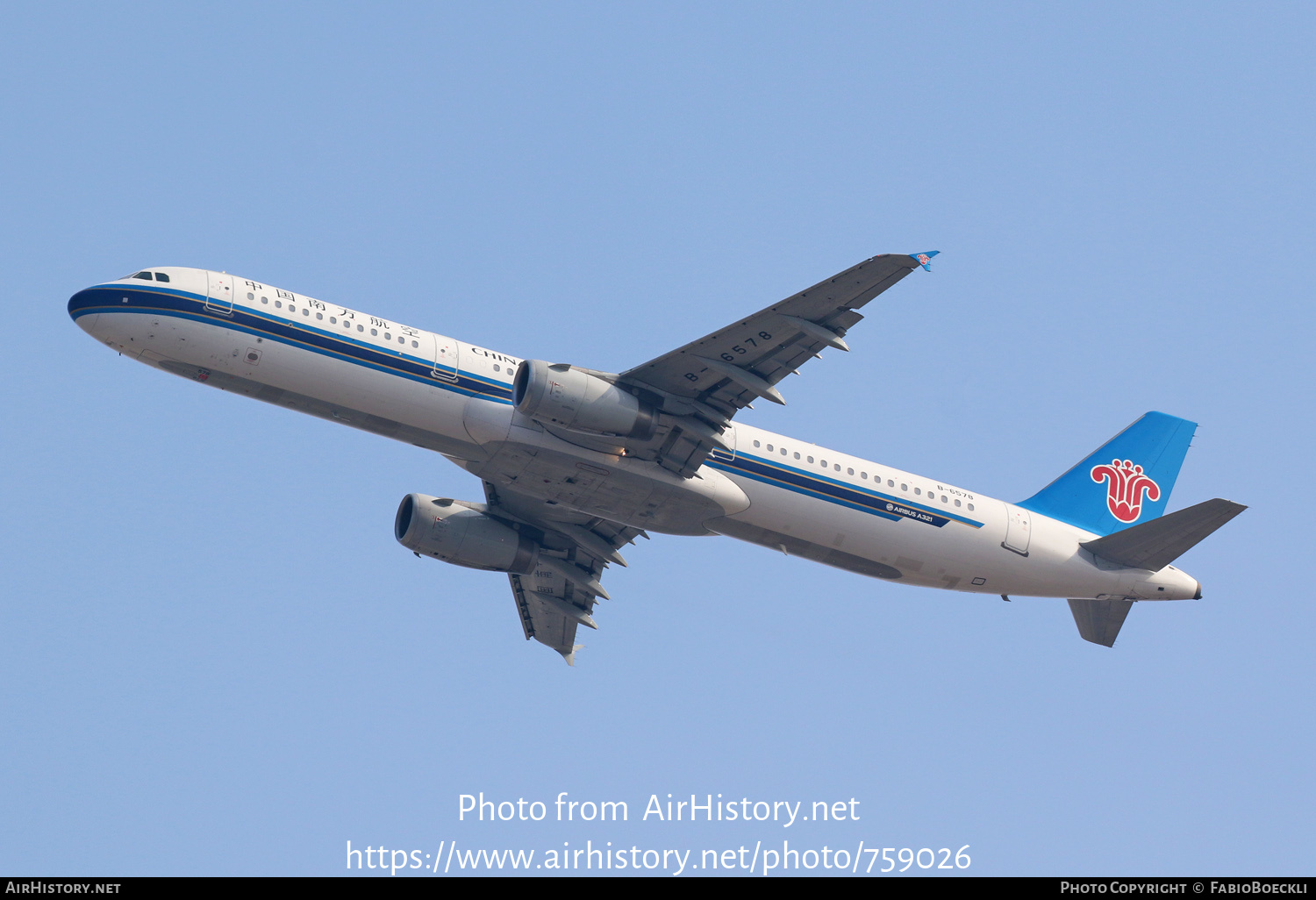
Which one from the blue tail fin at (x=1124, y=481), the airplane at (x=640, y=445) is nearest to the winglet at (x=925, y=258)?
the airplane at (x=640, y=445)

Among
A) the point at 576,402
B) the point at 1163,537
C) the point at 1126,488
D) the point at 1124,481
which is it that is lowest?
the point at 576,402

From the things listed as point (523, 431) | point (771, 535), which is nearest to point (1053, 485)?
point (771, 535)

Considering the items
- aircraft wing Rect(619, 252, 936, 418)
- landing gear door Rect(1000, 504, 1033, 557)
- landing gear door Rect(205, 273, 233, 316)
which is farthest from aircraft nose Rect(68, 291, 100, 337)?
landing gear door Rect(1000, 504, 1033, 557)

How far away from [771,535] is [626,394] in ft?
23.7

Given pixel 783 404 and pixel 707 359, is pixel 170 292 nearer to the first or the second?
pixel 707 359

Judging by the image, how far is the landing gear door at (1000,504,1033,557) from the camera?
4588cm

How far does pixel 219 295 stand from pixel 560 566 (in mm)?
16412

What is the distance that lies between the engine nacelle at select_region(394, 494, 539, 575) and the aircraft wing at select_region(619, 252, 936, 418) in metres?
10.6

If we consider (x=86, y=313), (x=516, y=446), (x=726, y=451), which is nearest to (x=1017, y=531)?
(x=726, y=451)

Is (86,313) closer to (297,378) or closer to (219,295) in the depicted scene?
(219,295)

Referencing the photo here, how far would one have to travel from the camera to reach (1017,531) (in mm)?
46125

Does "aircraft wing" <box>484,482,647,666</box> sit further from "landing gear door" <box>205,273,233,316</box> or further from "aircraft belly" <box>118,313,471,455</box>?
"landing gear door" <box>205,273,233,316</box>

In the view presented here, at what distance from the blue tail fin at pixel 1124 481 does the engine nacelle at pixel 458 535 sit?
734 inches

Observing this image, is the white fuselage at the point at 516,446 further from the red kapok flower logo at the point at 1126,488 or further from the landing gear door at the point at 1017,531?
the red kapok flower logo at the point at 1126,488
